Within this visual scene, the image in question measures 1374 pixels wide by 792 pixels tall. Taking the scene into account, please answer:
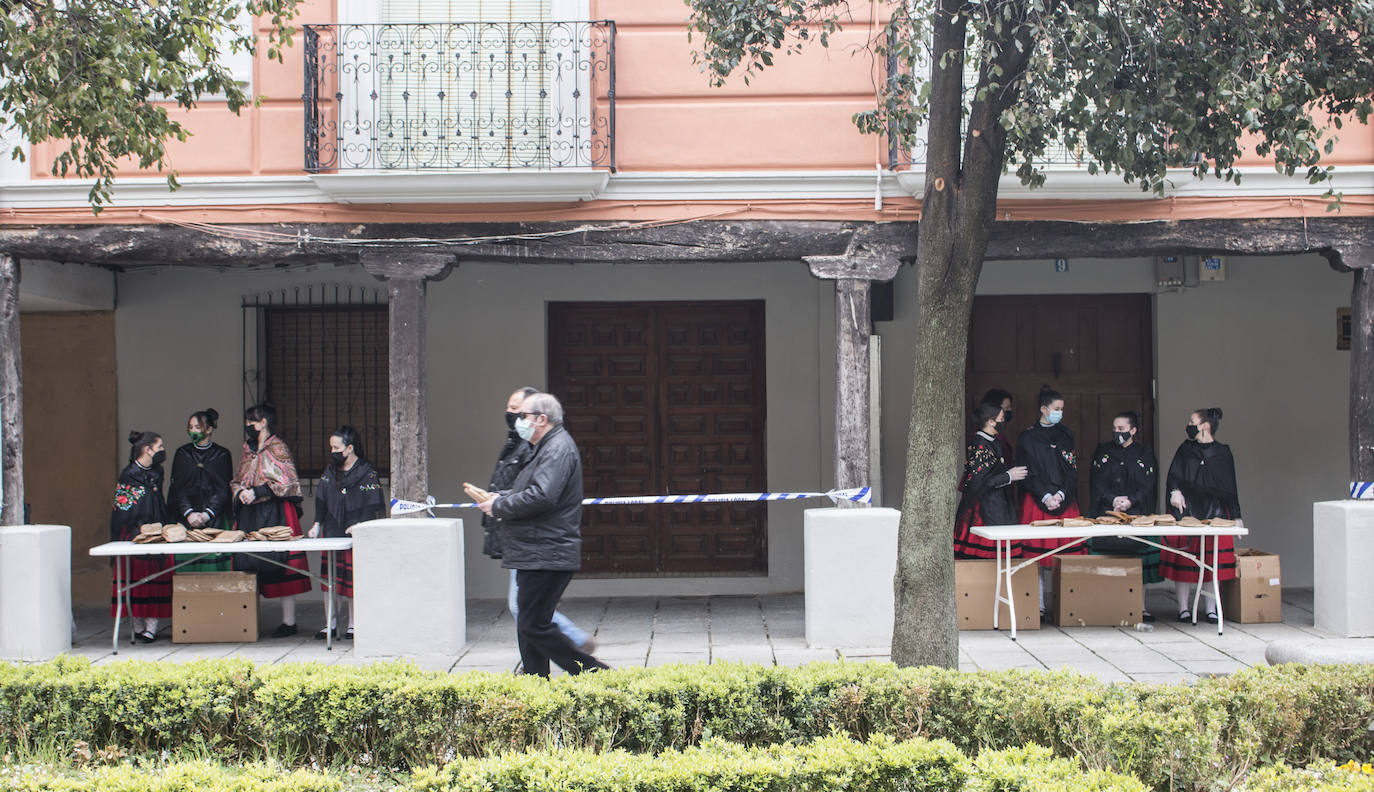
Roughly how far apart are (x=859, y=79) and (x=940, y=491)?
3738mm

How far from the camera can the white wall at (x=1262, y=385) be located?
10812 millimetres

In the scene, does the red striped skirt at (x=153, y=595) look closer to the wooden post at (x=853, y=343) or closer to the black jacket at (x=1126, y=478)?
the wooden post at (x=853, y=343)

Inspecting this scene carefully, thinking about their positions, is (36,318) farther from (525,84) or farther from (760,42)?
(760,42)

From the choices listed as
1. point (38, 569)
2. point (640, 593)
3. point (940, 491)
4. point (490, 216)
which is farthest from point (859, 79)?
point (38, 569)

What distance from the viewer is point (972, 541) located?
29.8 feet

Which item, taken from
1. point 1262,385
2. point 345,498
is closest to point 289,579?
point 345,498

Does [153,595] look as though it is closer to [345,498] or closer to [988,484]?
[345,498]

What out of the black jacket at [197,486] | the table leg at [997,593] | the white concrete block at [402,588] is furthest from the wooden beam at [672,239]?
the table leg at [997,593]

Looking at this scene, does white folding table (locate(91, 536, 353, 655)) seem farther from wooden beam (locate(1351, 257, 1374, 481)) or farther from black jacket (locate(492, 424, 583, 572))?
wooden beam (locate(1351, 257, 1374, 481))

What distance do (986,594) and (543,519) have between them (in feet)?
13.1

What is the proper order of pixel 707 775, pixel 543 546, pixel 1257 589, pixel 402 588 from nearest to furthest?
1. pixel 707 775
2. pixel 543 546
3. pixel 402 588
4. pixel 1257 589

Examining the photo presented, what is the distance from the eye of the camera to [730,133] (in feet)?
28.6

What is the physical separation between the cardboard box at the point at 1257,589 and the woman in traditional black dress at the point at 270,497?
6.94 m

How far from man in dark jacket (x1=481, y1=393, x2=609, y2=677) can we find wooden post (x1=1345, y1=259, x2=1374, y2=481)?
5850mm
